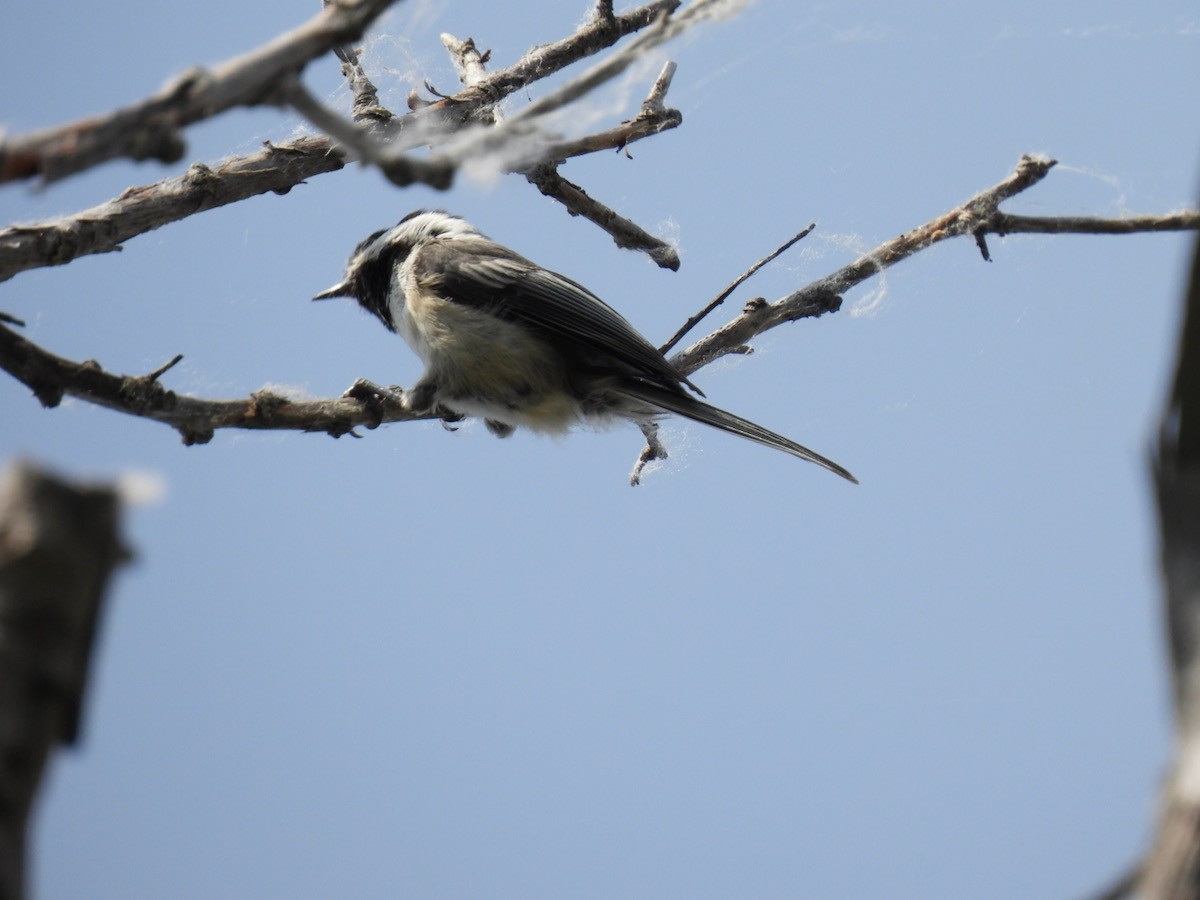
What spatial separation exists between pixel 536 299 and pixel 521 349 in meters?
0.24

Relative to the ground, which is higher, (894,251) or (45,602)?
(894,251)

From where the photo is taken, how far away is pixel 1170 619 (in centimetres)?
99

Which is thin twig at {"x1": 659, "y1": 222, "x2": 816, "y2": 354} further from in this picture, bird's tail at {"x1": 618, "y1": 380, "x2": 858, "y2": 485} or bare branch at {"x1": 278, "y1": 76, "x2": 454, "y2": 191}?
bare branch at {"x1": 278, "y1": 76, "x2": 454, "y2": 191}

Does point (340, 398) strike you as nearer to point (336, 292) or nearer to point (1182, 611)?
point (336, 292)

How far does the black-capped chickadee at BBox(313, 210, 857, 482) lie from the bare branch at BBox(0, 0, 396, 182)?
2100mm

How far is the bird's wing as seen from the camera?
395cm

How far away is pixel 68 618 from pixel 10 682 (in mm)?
81

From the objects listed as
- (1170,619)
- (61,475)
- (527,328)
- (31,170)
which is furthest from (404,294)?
(1170,619)

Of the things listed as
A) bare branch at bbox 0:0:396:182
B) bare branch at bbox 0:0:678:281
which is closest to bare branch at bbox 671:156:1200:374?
bare branch at bbox 0:0:678:281

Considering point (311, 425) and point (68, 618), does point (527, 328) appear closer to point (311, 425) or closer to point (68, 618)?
point (311, 425)

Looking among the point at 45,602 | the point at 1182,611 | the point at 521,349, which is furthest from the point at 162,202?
the point at 1182,611

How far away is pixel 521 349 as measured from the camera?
4023 mm

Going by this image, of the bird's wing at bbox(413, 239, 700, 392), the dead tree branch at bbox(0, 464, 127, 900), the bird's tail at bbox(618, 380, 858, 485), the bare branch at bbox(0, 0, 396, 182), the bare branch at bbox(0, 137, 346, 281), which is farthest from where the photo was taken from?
the bird's wing at bbox(413, 239, 700, 392)

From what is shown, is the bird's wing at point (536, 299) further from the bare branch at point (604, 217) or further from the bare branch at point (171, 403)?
the bare branch at point (171, 403)
